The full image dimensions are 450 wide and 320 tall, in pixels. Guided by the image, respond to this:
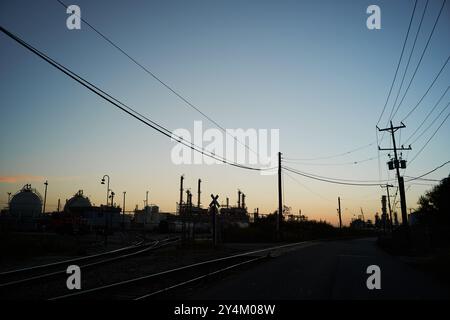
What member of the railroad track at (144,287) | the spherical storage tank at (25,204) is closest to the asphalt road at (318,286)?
the railroad track at (144,287)

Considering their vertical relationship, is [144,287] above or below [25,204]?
below

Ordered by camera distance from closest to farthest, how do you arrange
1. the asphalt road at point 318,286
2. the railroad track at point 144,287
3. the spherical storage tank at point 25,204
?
the railroad track at point 144,287, the asphalt road at point 318,286, the spherical storage tank at point 25,204

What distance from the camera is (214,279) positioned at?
12.9 metres

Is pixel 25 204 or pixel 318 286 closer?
pixel 318 286

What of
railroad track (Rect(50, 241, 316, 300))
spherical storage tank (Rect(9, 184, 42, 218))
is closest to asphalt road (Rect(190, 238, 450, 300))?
railroad track (Rect(50, 241, 316, 300))

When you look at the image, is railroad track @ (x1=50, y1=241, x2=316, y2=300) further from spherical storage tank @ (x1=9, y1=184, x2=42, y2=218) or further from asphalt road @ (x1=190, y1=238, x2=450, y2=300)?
spherical storage tank @ (x1=9, y1=184, x2=42, y2=218)

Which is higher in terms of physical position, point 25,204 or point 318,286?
point 25,204

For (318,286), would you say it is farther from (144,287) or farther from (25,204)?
(25,204)

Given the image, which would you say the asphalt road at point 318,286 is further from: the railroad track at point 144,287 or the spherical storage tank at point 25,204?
the spherical storage tank at point 25,204

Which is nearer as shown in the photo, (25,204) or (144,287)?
(144,287)

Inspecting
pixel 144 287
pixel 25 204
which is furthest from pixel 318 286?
pixel 25 204
